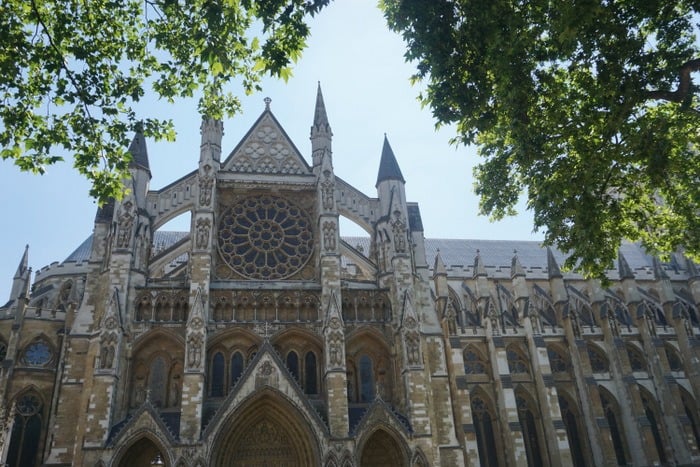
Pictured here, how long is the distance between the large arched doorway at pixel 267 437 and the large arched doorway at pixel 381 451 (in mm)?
2477

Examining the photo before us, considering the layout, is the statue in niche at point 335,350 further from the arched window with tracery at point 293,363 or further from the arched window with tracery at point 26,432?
the arched window with tracery at point 26,432

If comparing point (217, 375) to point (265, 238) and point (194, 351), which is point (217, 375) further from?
point (265, 238)

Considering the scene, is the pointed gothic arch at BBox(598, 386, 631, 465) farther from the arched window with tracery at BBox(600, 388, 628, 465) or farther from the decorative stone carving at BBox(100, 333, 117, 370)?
the decorative stone carving at BBox(100, 333, 117, 370)

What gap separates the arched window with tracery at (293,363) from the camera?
23469 mm

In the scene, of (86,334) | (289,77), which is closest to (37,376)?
(86,334)

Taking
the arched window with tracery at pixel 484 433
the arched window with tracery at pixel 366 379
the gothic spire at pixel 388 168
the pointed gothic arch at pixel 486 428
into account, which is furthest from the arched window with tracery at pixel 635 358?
the arched window with tracery at pixel 366 379

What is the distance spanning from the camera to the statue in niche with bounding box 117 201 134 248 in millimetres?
23469

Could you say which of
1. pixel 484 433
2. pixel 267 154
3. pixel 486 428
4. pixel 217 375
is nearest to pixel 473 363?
pixel 486 428

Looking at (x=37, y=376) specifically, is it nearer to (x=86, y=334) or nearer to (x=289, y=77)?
(x=86, y=334)

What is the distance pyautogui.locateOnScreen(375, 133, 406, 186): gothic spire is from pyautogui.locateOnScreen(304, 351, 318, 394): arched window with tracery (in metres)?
9.64

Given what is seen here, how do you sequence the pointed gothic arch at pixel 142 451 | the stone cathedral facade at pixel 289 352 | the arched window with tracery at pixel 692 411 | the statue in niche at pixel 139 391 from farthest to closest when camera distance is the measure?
the arched window with tracery at pixel 692 411 → the statue in niche at pixel 139 391 → the stone cathedral facade at pixel 289 352 → the pointed gothic arch at pixel 142 451

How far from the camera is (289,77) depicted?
1188 centimetres

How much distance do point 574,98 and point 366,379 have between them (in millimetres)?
15151

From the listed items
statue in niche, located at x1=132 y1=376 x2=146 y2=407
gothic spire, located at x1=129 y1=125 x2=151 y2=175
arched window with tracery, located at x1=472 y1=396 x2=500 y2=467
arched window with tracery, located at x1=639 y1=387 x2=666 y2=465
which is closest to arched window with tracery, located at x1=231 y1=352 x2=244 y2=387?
statue in niche, located at x1=132 y1=376 x2=146 y2=407
